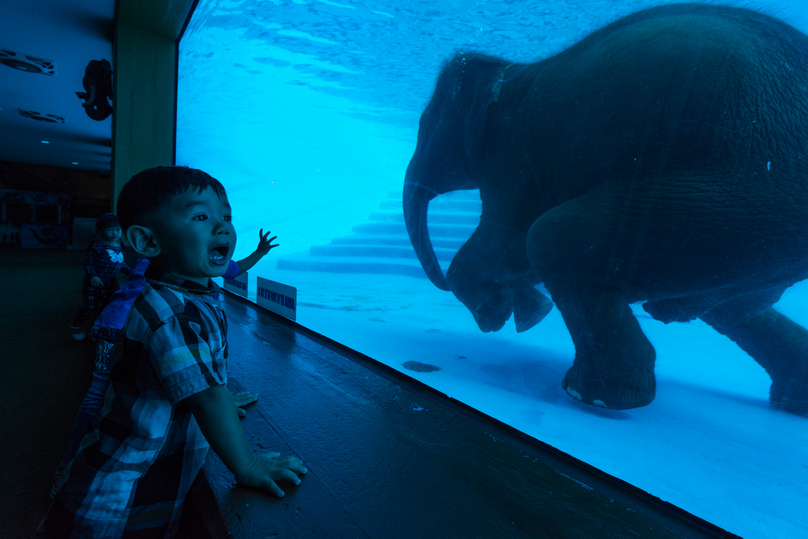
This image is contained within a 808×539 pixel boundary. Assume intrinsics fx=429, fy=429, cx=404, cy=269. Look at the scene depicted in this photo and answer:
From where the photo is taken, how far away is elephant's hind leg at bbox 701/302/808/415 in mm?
783

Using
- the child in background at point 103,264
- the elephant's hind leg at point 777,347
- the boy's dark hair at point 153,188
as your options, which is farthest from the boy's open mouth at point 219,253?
the child in background at point 103,264

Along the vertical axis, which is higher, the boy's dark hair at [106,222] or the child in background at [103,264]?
the boy's dark hair at [106,222]

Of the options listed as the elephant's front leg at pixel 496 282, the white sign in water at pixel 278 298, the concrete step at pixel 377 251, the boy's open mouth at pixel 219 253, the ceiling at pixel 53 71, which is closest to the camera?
the boy's open mouth at pixel 219 253

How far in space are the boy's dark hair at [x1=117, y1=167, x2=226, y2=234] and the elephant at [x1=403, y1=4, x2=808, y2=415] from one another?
0.94 m

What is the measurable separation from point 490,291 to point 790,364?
43.0 inches

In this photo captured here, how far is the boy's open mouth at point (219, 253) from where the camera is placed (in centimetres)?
75

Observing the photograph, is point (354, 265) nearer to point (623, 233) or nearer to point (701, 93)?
point (623, 233)

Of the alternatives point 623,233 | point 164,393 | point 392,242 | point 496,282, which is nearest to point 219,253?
point 164,393

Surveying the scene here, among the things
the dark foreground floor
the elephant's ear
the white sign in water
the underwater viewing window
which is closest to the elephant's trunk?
the underwater viewing window

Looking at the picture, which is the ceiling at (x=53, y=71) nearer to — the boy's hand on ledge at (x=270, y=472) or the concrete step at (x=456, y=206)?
the concrete step at (x=456, y=206)

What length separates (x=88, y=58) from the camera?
13.6 ft

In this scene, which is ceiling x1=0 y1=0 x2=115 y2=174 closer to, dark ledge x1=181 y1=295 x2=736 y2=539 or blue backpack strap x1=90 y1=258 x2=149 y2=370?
blue backpack strap x1=90 y1=258 x2=149 y2=370

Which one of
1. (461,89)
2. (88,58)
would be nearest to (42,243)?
(88,58)

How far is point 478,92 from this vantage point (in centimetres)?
168
